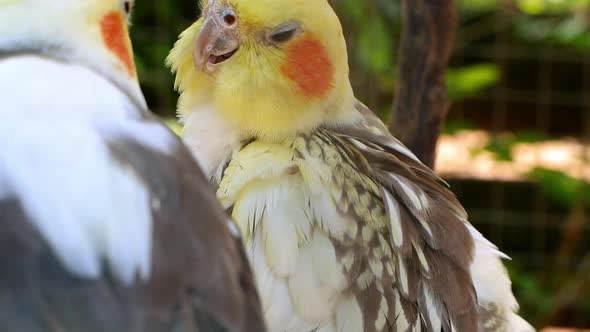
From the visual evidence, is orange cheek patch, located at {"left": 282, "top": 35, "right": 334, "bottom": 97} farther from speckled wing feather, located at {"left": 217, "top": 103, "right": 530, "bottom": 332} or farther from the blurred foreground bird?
the blurred foreground bird

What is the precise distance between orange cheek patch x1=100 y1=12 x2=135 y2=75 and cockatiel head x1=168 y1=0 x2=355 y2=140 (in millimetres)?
278

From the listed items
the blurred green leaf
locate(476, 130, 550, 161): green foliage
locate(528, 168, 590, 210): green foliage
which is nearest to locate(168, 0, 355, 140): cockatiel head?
the blurred green leaf

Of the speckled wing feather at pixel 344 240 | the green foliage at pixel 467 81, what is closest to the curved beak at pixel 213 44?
the speckled wing feather at pixel 344 240

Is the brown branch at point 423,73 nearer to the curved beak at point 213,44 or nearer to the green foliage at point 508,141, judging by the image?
the curved beak at point 213,44

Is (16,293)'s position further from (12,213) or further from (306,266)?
(306,266)

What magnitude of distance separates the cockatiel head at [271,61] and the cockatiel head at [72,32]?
30 centimetres

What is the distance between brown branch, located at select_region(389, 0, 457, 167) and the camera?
1.29 metres

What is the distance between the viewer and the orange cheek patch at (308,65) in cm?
100

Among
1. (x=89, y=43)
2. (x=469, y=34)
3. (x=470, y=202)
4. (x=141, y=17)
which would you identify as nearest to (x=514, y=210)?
(x=470, y=202)

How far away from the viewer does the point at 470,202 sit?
2828 mm

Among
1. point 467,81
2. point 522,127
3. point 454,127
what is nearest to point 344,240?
point 467,81

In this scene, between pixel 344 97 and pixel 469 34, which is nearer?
pixel 344 97

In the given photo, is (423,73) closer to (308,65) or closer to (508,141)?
(308,65)

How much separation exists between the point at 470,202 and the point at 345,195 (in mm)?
1917
